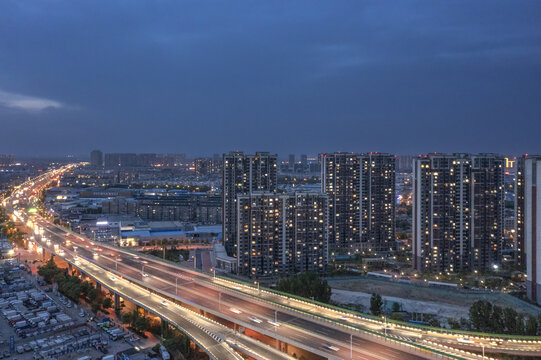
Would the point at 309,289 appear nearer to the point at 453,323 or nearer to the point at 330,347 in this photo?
the point at 453,323

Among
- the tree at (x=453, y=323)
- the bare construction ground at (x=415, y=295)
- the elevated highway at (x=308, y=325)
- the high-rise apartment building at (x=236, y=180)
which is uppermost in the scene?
the high-rise apartment building at (x=236, y=180)

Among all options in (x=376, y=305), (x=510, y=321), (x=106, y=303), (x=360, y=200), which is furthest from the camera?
(x=360, y=200)

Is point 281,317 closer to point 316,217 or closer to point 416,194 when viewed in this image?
point 316,217

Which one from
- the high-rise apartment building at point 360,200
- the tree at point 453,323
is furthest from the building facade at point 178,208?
the tree at point 453,323

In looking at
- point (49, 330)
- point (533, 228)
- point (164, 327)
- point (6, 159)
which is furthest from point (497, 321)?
point (6, 159)

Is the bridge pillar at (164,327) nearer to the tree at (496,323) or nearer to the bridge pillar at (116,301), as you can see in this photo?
the bridge pillar at (116,301)
